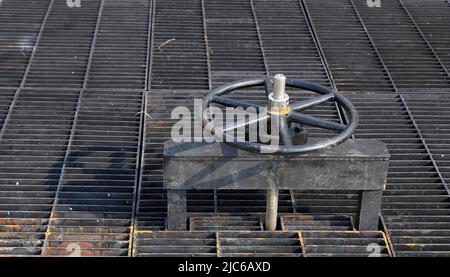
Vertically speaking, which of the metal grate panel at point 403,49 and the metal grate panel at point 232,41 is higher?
the metal grate panel at point 232,41

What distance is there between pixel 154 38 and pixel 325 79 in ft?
6.12

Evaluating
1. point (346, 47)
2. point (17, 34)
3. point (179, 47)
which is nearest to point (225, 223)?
point (179, 47)

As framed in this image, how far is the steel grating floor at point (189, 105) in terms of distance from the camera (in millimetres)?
4445

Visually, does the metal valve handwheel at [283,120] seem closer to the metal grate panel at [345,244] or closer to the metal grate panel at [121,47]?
the metal grate panel at [345,244]

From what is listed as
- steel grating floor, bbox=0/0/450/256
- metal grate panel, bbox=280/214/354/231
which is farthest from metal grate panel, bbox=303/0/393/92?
metal grate panel, bbox=280/214/354/231

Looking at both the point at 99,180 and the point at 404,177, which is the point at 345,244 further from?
the point at 99,180

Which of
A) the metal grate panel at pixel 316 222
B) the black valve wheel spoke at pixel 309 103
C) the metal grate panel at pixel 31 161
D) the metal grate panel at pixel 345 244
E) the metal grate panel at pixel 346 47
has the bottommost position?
the metal grate panel at pixel 346 47

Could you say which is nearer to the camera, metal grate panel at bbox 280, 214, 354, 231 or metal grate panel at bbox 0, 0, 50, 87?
metal grate panel at bbox 280, 214, 354, 231

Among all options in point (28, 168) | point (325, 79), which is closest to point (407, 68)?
point (325, 79)

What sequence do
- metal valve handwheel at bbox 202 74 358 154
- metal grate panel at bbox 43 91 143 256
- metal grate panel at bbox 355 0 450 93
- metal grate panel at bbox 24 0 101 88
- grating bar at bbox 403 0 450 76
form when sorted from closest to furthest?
metal valve handwheel at bbox 202 74 358 154 < metal grate panel at bbox 43 91 143 256 < metal grate panel at bbox 24 0 101 88 < metal grate panel at bbox 355 0 450 93 < grating bar at bbox 403 0 450 76

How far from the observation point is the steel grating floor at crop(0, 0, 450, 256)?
14.6ft

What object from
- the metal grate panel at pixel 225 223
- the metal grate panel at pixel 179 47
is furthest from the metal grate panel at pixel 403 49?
the metal grate panel at pixel 225 223

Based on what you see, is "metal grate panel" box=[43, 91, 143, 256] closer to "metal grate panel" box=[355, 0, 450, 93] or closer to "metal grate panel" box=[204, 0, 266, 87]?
"metal grate panel" box=[204, 0, 266, 87]

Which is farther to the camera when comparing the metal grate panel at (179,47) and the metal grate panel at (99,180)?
the metal grate panel at (179,47)
